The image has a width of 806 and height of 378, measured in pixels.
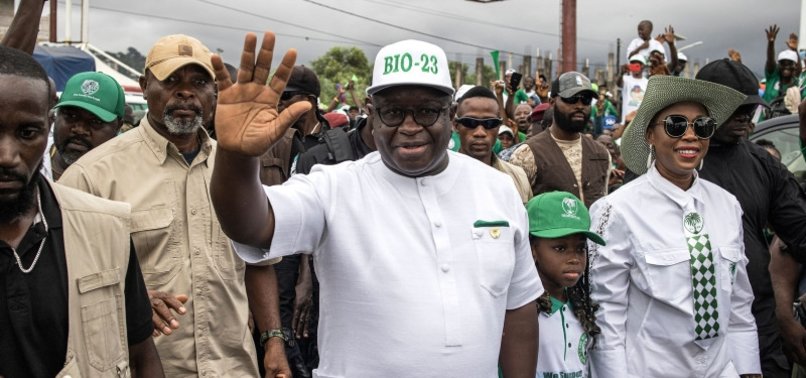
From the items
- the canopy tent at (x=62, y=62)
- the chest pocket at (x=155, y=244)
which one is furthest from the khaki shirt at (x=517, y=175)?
the canopy tent at (x=62, y=62)

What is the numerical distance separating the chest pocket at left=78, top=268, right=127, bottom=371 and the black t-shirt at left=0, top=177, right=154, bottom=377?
65mm

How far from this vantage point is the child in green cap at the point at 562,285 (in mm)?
3875

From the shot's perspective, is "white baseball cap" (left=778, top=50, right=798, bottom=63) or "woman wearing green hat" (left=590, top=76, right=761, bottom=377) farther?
"white baseball cap" (left=778, top=50, right=798, bottom=63)

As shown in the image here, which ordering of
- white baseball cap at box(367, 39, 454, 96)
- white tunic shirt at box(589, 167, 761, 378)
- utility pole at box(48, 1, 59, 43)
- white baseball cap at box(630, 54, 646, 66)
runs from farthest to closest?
utility pole at box(48, 1, 59, 43) → white baseball cap at box(630, 54, 646, 66) → white tunic shirt at box(589, 167, 761, 378) → white baseball cap at box(367, 39, 454, 96)

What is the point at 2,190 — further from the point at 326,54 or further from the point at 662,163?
the point at 326,54

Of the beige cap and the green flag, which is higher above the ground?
the green flag

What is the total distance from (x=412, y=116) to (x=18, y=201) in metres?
1.25

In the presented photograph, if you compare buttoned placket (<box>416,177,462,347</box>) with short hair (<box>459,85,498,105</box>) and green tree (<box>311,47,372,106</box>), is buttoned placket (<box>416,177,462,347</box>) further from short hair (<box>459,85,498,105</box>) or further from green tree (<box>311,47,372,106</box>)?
green tree (<box>311,47,372,106</box>)

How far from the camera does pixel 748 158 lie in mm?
4500

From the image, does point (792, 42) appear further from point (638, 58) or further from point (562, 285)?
point (562, 285)

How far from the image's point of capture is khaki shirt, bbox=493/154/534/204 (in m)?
5.55

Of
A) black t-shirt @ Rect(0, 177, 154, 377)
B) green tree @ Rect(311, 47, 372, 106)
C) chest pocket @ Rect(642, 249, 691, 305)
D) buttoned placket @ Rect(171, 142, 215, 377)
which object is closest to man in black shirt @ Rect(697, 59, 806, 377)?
chest pocket @ Rect(642, 249, 691, 305)

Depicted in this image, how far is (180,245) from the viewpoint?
346cm

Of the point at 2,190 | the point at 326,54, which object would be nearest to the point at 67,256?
the point at 2,190
